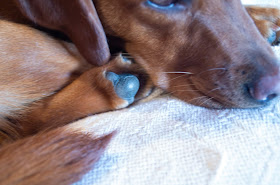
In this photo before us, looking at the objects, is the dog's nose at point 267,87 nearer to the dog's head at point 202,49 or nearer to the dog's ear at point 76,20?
the dog's head at point 202,49

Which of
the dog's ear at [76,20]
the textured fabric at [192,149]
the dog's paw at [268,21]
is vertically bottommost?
the dog's paw at [268,21]

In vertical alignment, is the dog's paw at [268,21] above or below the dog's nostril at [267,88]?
below

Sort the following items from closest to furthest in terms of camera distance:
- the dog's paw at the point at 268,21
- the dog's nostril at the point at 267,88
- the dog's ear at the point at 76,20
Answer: the dog's nostril at the point at 267,88 < the dog's ear at the point at 76,20 < the dog's paw at the point at 268,21

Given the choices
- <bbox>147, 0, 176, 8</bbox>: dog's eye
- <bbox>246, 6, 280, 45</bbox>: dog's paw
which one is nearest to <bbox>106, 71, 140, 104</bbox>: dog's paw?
<bbox>147, 0, 176, 8</bbox>: dog's eye

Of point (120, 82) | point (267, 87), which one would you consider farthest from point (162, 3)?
point (267, 87)

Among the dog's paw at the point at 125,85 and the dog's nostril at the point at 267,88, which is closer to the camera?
the dog's nostril at the point at 267,88

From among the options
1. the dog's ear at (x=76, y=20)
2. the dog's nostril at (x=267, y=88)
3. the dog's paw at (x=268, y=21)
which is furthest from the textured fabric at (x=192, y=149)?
the dog's paw at (x=268, y=21)
